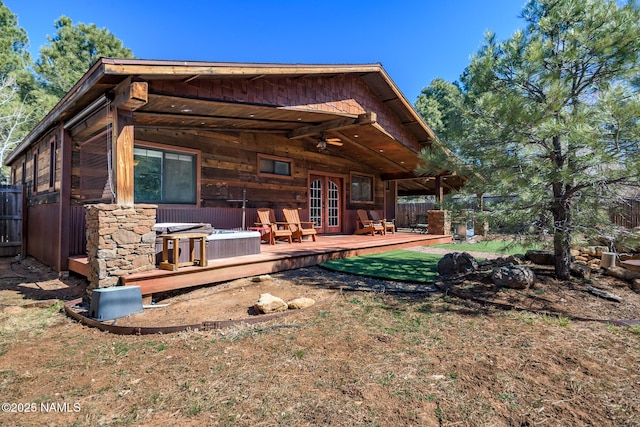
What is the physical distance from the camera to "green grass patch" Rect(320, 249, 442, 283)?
16.7 ft

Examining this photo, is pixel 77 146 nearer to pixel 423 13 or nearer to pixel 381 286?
pixel 381 286

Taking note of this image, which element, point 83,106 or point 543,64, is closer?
point 543,64

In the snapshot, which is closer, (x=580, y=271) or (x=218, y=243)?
(x=580, y=271)

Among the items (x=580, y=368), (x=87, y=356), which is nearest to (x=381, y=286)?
(x=580, y=368)

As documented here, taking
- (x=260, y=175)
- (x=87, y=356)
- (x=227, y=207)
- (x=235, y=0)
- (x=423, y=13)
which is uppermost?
(x=235, y=0)

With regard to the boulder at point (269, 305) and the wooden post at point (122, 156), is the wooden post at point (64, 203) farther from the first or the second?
the boulder at point (269, 305)

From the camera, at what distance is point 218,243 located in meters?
4.90

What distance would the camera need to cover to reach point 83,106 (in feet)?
15.9

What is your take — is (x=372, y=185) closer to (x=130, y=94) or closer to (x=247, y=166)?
(x=247, y=166)

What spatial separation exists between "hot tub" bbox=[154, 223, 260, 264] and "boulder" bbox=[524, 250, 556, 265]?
4.45 meters

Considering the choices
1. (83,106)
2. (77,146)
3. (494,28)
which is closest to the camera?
(494,28)

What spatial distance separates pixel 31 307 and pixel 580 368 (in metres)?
5.47

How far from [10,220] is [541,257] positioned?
11.8m

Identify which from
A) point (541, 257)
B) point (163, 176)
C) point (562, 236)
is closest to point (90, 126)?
point (163, 176)
